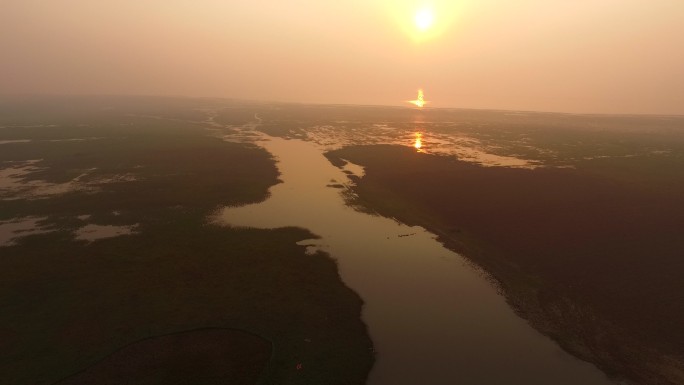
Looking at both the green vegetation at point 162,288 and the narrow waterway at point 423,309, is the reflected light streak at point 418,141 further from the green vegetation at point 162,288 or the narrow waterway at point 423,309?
the narrow waterway at point 423,309

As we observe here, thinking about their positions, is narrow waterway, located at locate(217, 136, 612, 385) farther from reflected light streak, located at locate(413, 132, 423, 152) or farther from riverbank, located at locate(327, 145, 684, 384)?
reflected light streak, located at locate(413, 132, 423, 152)

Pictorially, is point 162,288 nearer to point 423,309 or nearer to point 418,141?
point 423,309

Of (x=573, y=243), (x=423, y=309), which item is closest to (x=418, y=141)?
(x=573, y=243)

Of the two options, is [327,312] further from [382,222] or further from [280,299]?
[382,222]

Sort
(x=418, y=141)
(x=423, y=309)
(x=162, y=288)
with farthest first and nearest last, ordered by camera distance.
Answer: (x=418, y=141) → (x=162, y=288) → (x=423, y=309)

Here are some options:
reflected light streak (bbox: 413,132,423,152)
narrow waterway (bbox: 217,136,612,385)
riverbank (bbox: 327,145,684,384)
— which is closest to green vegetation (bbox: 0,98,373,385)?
narrow waterway (bbox: 217,136,612,385)
